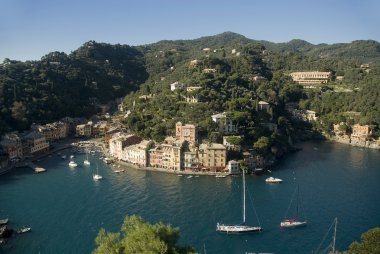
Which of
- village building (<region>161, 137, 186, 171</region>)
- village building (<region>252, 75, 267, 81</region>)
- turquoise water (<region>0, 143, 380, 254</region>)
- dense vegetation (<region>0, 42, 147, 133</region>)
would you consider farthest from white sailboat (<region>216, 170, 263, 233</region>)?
village building (<region>252, 75, 267, 81</region>)

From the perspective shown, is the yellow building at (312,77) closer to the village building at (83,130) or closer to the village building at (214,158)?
the village building at (83,130)

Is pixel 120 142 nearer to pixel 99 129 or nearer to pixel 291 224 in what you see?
pixel 99 129

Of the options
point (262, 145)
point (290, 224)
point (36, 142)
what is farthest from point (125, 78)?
point (290, 224)

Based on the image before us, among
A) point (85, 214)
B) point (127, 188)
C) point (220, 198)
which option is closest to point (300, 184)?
point (220, 198)

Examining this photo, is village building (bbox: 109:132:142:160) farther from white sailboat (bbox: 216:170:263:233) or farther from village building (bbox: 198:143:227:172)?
white sailboat (bbox: 216:170:263:233)

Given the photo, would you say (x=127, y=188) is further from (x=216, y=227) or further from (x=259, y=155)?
(x=259, y=155)

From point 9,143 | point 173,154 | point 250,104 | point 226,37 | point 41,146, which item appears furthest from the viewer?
point 226,37
